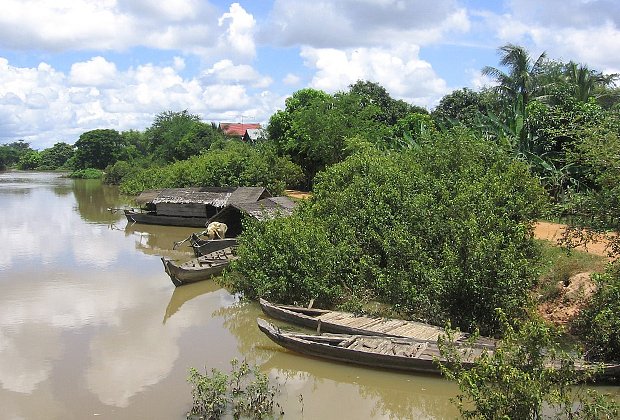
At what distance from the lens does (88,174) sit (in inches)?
2672

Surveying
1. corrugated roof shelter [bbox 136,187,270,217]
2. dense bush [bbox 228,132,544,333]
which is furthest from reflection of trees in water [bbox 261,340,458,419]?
corrugated roof shelter [bbox 136,187,270,217]

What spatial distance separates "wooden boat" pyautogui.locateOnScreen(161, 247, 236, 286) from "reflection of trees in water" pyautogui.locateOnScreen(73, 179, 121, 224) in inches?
596

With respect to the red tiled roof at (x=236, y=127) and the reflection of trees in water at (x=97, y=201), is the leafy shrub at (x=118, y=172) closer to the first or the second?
the reflection of trees in water at (x=97, y=201)

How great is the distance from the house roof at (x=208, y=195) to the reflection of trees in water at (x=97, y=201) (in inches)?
158

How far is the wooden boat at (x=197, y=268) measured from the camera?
15.0 m

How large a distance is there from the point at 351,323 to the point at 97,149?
2686 inches

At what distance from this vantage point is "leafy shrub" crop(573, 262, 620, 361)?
8742 mm

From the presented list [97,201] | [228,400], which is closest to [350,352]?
[228,400]

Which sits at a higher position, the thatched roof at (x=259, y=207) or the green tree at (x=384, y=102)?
the green tree at (x=384, y=102)

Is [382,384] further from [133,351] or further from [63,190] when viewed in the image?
[63,190]

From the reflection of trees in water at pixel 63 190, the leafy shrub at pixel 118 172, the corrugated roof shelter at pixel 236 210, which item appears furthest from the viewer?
the leafy shrub at pixel 118 172

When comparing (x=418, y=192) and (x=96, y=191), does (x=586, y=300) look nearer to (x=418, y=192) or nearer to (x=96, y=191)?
(x=418, y=192)

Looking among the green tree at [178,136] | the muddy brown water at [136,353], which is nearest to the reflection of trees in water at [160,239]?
the muddy brown water at [136,353]

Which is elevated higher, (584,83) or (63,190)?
(584,83)
